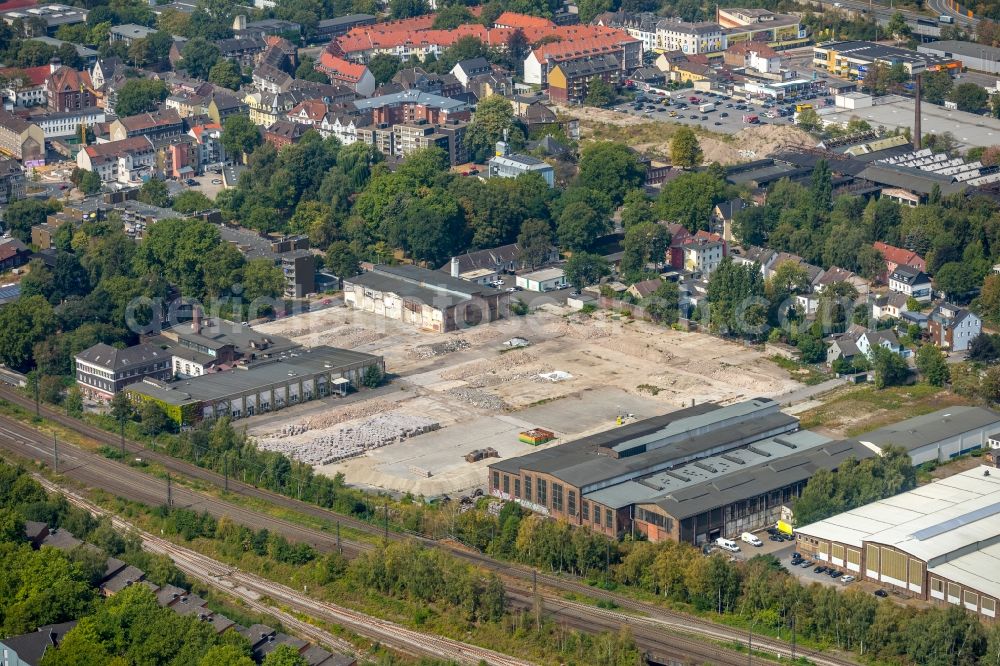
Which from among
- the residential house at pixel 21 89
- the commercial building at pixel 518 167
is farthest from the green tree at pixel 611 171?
Result: the residential house at pixel 21 89

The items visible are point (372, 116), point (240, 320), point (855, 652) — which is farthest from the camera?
point (372, 116)

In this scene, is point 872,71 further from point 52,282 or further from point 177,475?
point 177,475

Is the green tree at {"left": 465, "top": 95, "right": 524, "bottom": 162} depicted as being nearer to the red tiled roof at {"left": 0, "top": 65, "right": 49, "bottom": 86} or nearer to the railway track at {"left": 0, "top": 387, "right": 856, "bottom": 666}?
the red tiled roof at {"left": 0, "top": 65, "right": 49, "bottom": 86}

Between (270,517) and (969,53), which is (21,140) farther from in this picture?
(969,53)

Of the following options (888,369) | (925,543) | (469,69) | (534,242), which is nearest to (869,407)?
(888,369)

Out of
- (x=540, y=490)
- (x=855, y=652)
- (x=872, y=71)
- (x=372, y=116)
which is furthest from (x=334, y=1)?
(x=855, y=652)

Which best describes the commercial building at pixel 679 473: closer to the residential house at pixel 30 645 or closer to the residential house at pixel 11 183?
the residential house at pixel 30 645
